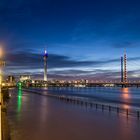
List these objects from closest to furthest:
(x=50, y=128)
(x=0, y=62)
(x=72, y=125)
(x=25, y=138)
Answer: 1. (x=0, y=62)
2. (x=25, y=138)
3. (x=50, y=128)
4. (x=72, y=125)

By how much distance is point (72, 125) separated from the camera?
32.0 m

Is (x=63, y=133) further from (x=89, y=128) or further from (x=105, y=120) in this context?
(x=105, y=120)

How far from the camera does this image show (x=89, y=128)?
2997 cm

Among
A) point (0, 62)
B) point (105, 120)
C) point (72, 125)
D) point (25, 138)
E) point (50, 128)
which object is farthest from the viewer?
point (105, 120)

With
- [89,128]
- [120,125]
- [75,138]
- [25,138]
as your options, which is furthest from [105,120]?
[25,138]

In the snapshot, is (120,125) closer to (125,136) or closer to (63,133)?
(125,136)

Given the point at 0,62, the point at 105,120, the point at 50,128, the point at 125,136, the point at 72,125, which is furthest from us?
the point at 105,120

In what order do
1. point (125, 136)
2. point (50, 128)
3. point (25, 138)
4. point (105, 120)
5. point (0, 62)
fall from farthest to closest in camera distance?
point (105, 120) → point (50, 128) → point (125, 136) → point (25, 138) → point (0, 62)

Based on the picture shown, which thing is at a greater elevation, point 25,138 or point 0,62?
point 0,62

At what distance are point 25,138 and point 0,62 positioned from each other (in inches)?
466

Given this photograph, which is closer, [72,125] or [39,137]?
[39,137]

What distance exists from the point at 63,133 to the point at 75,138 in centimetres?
251

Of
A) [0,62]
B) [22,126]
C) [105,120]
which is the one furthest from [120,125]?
[0,62]

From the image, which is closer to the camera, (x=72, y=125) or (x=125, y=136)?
(x=125, y=136)
